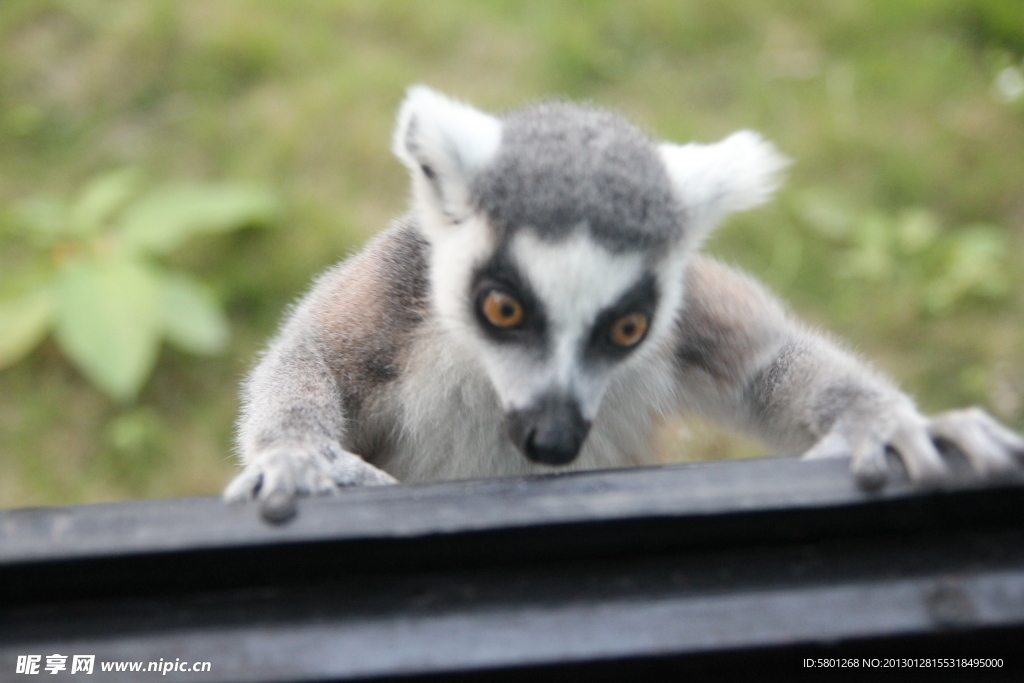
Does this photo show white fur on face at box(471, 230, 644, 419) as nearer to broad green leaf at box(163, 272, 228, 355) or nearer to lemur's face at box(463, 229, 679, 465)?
lemur's face at box(463, 229, 679, 465)

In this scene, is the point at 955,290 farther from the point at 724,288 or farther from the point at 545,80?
the point at 545,80

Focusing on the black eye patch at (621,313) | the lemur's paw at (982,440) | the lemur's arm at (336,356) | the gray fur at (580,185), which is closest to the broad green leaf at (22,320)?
the lemur's arm at (336,356)

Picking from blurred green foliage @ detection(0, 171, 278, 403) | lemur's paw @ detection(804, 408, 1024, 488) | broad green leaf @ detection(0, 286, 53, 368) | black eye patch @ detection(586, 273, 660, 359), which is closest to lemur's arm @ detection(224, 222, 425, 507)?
black eye patch @ detection(586, 273, 660, 359)

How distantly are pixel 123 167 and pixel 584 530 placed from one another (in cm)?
318

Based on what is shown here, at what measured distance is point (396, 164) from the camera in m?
3.71

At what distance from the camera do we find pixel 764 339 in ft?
7.09

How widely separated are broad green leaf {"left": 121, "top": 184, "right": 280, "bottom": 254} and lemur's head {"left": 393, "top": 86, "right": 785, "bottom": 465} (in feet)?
5.15

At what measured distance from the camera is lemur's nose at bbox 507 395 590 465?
1594 millimetres

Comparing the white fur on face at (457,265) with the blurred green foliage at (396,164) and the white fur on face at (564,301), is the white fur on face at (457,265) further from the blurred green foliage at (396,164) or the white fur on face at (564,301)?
the blurred green foliage at (396,164)

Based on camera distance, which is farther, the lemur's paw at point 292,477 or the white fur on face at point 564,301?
the white fur on face at point 564,301

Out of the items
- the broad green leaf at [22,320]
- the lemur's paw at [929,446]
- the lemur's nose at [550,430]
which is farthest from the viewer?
the broad green leaf at [22,320]

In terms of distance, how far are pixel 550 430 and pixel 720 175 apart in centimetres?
73

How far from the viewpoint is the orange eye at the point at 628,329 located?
173 centimetres

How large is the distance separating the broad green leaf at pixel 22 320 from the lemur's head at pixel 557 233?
6.00 ft
